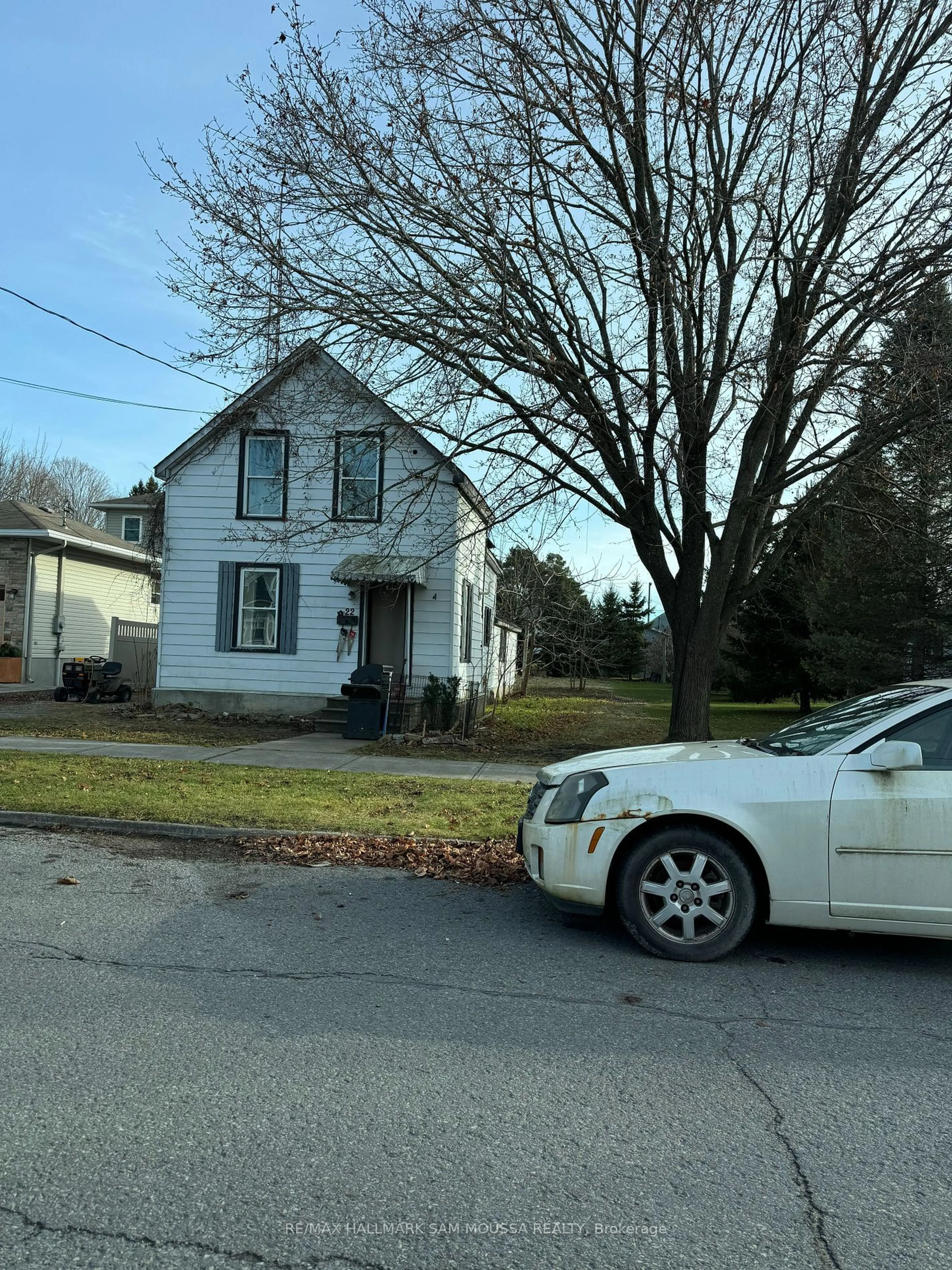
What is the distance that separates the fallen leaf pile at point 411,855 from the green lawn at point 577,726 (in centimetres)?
204

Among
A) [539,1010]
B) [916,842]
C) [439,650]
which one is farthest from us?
[439,650]

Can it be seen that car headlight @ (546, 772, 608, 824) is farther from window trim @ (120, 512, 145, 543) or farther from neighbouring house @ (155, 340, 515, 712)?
window trim @ (120, 512, 145, 543)

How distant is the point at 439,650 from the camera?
1878 centimetres

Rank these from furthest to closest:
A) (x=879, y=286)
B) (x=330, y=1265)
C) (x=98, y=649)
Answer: (x=98, y=649) → (x=879, y=286) → (x=330, y=1265)

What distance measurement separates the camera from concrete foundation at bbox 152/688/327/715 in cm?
1889

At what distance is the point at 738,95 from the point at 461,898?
10.3 meters

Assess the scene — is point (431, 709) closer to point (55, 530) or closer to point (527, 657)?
point (527, 657)

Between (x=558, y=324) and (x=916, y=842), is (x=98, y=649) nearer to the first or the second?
(x=558, y=324)

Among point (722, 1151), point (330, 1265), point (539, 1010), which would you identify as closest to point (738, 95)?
point (539, 1010)

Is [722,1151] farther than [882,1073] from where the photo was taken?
No

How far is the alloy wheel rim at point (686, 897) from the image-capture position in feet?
17.3

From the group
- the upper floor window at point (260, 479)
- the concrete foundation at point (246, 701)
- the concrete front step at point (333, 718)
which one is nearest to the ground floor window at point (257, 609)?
the concrete foundation at point (246, 701)

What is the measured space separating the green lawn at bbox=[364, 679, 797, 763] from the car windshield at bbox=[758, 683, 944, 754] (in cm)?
281

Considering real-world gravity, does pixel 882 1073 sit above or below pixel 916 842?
below
